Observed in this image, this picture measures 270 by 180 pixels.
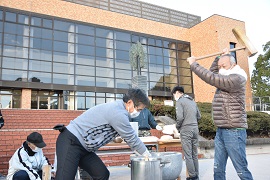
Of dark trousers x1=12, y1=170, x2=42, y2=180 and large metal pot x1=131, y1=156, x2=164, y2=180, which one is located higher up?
large metal pot x1=131, y1=156, x2=164, y2=180

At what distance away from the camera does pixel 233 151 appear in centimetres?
257

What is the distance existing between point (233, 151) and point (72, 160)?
1628 mm

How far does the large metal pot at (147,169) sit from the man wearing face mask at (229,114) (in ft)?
2.63

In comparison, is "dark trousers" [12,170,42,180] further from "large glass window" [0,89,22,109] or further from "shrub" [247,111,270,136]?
"large glass window" [0,89,22,109]

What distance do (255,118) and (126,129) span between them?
378 inches

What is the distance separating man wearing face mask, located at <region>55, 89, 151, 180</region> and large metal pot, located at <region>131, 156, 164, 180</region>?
8 centimetres

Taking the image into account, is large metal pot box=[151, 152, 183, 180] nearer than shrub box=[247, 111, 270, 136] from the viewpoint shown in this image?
Yes

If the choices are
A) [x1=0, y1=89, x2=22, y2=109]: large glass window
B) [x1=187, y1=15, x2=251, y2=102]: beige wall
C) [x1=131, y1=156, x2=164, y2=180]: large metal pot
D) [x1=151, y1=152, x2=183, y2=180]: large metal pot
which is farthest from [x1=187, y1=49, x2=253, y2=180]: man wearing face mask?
[x1=187, y1=15, x2=251, y2=102]: beige wall

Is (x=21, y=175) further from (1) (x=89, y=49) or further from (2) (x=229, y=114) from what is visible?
(1) (x=89, y=49)

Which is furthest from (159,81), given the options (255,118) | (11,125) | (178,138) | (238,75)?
(238,75)

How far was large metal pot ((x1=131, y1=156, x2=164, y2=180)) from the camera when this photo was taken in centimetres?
229

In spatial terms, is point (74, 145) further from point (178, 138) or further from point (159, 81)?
point (159, 81)

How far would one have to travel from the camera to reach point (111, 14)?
77.7 feet

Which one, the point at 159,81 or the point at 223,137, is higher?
the point at 159,81
